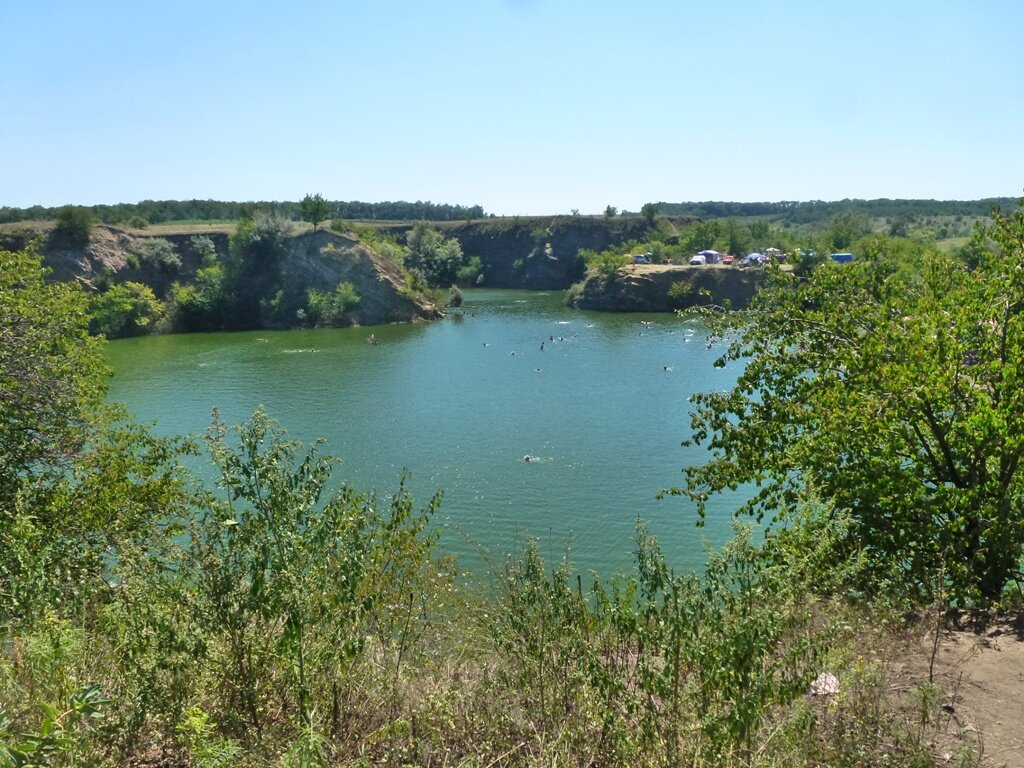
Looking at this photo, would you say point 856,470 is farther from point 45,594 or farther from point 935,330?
point 45,594

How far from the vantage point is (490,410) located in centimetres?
3216

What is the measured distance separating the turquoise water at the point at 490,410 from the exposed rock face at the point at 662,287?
988 cm

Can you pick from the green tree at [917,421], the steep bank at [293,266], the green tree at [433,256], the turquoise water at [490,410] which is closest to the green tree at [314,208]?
the steep bank at [293,266]

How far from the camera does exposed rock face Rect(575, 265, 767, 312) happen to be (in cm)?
6931

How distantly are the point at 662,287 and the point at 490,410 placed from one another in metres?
44.0

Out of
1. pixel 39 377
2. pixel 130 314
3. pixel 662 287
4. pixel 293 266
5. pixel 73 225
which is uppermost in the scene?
pixel 73 225

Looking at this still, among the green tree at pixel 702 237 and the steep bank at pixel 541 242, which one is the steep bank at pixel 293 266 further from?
the green tree at pixel 702 237

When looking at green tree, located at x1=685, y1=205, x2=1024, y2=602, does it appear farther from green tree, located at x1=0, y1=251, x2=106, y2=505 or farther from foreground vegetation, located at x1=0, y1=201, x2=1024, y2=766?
green tree, located at x1=0, y1=251, x2=106, y2=505

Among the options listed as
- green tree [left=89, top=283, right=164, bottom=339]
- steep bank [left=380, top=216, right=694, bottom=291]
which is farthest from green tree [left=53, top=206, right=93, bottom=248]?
steep bank [left=380, top=216, right=694, bottom=291]

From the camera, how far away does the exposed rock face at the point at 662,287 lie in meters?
69.3

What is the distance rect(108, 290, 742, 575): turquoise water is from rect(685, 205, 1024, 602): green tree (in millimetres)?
3320

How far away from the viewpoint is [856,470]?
339 inches

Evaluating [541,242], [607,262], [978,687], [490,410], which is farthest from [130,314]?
[978,687]

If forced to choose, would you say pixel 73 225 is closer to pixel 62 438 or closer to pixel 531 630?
pixel 62 438
